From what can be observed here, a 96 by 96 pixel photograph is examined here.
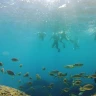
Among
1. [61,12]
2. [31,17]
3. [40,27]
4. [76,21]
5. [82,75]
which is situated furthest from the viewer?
[40,27]

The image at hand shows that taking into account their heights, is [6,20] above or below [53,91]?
above

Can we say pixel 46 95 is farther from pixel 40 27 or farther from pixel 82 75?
pixel 40 27

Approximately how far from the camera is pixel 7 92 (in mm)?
8094

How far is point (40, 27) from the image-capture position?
35.4 m

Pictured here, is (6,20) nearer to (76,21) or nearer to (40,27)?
(40,27)

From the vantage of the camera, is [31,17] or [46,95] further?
[31,17]

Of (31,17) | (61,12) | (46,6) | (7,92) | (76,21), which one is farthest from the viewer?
(76,21)

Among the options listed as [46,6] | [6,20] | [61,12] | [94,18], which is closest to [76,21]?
[94,18]

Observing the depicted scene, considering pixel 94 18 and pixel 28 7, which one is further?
pixel 94 18

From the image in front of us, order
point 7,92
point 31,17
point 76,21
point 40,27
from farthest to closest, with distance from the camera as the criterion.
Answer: point 40,27 < point 76,21 < point 31,17 < point 7,92

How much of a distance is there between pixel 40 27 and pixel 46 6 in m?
12.2

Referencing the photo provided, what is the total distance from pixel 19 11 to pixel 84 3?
8370mm

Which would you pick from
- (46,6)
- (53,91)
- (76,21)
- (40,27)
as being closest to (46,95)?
(53,91)

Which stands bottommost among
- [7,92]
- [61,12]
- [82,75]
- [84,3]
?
[7,92]
